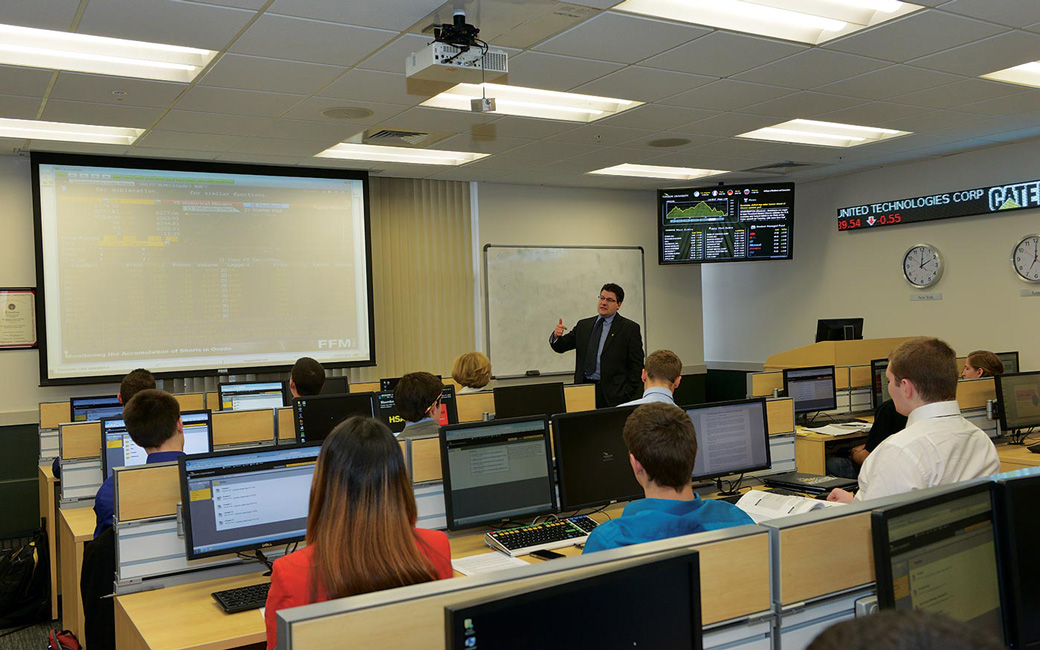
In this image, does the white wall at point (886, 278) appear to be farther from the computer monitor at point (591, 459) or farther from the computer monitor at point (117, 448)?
the computer monitor at point (117, 448)

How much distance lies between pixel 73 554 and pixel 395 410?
1.91 meters

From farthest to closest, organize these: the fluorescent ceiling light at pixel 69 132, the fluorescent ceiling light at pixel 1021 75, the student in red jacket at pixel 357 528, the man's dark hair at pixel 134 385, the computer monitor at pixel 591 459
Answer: the fluorescent ceiling light at pixel 69 132, the fluorescent ceiling light at pixel 1021 75, the man's dark hair at pixel 134 385, the computer monitor at pixel 591 459, the student in red jacket at pixel 357 528

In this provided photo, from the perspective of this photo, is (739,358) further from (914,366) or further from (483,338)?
(914,366)

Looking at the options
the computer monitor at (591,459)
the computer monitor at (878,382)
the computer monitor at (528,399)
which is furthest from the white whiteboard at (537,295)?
the computer monitor at (591,459)

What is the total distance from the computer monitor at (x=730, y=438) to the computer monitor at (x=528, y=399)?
1.72 meters

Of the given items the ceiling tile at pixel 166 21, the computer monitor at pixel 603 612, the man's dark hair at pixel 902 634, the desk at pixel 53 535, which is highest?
the ceiling tile at pixel 166 21

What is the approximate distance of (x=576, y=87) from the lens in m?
5.12

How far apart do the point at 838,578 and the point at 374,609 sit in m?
0.94

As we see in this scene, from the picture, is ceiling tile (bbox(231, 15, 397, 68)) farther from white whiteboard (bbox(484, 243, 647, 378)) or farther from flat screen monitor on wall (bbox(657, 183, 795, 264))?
flat screen monitor on wall (bbox(657, 183, 795, 264))

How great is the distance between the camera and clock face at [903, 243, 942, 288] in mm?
8016

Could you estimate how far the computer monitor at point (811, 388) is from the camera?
20.1 ft

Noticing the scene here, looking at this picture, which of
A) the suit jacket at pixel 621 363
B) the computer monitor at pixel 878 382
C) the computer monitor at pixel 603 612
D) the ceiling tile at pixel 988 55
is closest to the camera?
the computer monitor at pixel 603 612

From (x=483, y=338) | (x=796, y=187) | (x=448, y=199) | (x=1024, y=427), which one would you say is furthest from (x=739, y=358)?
(x=1024, y=427)

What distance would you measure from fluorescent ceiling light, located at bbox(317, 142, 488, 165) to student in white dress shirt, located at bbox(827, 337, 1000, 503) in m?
4.88
